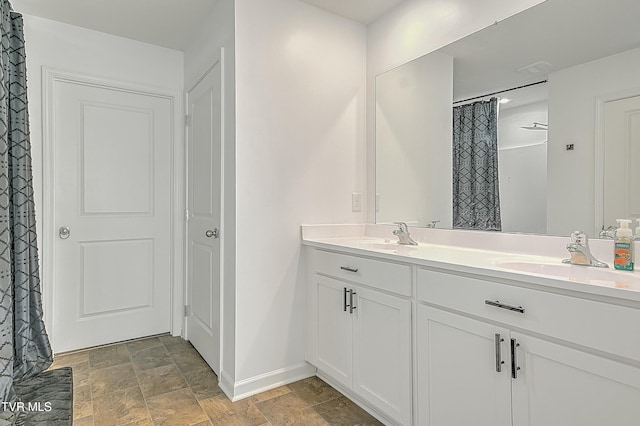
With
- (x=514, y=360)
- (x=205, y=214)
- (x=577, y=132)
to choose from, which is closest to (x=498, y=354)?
(x=514, y=360)

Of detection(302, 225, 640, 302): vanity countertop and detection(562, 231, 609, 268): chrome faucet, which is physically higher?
detection(562, 231, 609, 268): chrome faucet

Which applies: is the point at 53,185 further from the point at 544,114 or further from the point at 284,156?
the point at 544,114

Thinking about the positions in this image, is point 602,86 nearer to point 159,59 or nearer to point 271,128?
A: point 271,128

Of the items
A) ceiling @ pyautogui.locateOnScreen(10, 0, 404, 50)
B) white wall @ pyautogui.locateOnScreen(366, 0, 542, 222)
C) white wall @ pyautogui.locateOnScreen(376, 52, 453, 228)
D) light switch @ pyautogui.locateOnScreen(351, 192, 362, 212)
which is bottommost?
light switch @ pyautogui.locateOnScreen(351, 192, 362, 212)

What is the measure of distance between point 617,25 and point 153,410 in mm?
2697

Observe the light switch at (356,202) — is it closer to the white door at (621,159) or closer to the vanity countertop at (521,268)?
the vanity countertop at (521,268)

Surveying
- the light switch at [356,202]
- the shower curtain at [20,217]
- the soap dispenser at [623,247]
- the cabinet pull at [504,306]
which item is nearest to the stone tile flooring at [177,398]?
the shower curtain at [20,217]

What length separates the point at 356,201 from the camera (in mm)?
2492

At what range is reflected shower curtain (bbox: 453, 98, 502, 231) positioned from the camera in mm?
1845

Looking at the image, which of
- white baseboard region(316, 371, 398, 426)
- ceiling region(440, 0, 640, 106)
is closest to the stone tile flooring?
white baseboard region(316, 371, 398, 426)

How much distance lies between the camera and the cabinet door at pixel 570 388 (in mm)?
933

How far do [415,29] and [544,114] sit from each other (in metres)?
0.96

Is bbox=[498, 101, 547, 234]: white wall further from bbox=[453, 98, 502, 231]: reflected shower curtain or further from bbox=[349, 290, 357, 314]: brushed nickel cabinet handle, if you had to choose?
bbox=[349, 290, 357, 314]: brushed nickel cabinet handle

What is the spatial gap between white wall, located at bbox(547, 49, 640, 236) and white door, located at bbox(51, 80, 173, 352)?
267 centimetres
